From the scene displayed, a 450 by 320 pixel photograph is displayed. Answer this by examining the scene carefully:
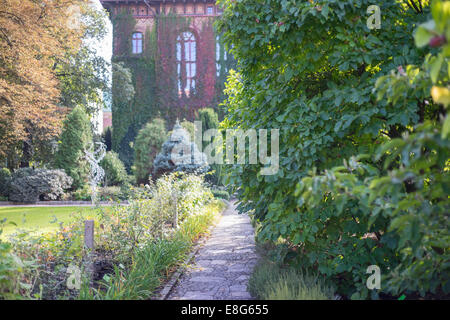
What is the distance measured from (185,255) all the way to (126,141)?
17234 mm

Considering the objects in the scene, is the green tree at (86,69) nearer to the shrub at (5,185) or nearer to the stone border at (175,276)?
the shrub at (5,185)

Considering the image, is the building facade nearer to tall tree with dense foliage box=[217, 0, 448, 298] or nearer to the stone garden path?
the stone garden path

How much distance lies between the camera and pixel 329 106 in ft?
9.17

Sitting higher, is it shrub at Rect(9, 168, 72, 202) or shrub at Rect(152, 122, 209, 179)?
shrub at Rect(152, 122, 209, 179)

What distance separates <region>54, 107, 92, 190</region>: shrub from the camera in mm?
14172

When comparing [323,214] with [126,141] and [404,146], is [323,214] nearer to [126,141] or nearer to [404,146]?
[404,146]

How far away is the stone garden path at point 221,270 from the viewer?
332 centimetres

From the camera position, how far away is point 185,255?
455cm

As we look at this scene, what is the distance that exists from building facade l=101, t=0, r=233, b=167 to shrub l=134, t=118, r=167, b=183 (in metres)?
4.96

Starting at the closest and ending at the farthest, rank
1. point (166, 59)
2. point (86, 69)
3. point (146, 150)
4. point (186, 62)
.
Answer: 1. point (146, 150)
2. point (86, 69)
3. point (166, 59)
4. point (186, 62)

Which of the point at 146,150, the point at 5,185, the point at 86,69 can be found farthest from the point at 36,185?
the point at 86,69

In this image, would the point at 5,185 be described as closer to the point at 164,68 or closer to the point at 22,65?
the point at 22,65

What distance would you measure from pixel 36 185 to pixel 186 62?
1227 centimetres

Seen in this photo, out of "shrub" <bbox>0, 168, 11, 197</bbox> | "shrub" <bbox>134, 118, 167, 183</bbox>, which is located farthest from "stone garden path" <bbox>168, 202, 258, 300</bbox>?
"shrub" <bbox>0, 168, 11, 197</bbox>
